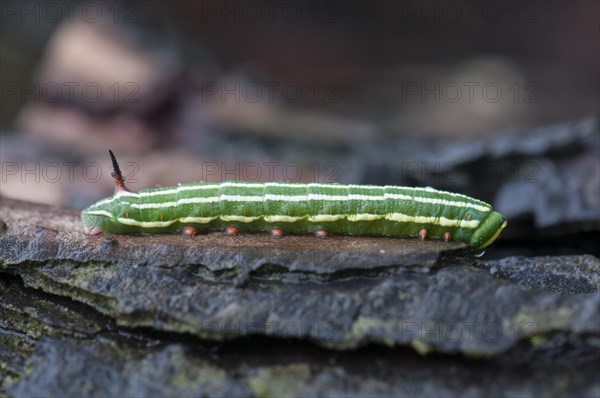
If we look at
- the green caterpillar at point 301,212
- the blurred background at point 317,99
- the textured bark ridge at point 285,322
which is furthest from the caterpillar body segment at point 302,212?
the blurred background at point 317,99

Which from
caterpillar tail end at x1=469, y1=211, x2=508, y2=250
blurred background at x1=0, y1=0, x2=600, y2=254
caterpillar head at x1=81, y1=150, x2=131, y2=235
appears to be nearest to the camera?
caterpillar tail end at x1=469, y1=211, x2=508, y2=250

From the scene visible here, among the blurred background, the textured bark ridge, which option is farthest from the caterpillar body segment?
the blurred background

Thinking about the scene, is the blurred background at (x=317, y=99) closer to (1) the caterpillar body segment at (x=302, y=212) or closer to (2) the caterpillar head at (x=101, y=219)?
(1) the caterpillar body segment at (x=302, y=212)

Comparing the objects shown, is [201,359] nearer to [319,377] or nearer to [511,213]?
[319,377]

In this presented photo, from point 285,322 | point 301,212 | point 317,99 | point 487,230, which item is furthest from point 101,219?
point 317,99

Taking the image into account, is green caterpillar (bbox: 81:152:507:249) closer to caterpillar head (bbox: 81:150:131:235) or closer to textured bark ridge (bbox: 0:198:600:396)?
caterpillar head (bbox: 81:150:131:235)

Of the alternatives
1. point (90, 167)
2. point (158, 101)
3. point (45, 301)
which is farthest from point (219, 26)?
point (45, 301)

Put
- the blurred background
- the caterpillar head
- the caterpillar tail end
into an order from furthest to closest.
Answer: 1. the blurred background
2. the caterpillar head
3. the caterpillar tail end
